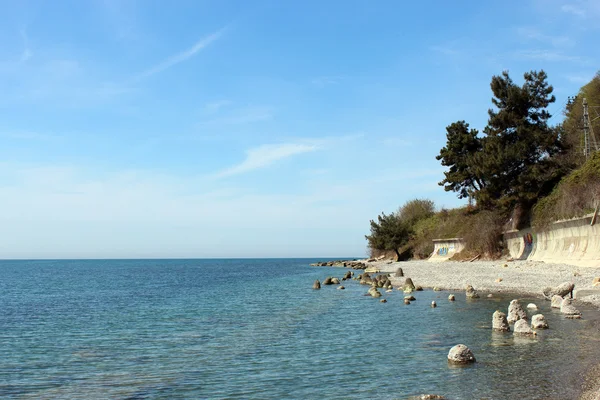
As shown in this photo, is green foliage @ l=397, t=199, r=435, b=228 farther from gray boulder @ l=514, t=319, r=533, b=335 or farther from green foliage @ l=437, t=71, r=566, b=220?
gray boulder @ l=514, t=319, r=533, b=335

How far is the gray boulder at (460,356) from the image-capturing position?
13961 millimetres

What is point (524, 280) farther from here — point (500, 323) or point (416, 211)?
point (416, 211)

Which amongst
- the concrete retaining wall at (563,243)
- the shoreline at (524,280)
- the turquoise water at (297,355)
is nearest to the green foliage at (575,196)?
the concrete retaining wall at (563,243)

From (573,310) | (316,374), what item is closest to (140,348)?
(316,374)

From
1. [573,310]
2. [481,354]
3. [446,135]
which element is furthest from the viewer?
[446,135]

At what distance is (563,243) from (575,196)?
160 inches

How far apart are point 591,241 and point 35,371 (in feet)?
124

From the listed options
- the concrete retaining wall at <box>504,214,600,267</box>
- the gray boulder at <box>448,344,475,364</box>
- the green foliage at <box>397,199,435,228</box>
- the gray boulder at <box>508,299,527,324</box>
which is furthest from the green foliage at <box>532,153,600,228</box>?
the green foliage at <box>397,199,435,228</box>

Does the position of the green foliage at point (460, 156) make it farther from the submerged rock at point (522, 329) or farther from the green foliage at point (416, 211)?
the submerged rock at point (522, 329)

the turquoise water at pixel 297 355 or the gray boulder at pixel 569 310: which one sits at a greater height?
the gray boulder at pixel 569 310

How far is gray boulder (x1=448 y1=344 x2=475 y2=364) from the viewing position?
14.0 m

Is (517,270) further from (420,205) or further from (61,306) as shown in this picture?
(420,205)

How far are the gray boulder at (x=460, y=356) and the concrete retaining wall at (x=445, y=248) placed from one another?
53.9 meters

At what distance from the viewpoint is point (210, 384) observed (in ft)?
43.4
